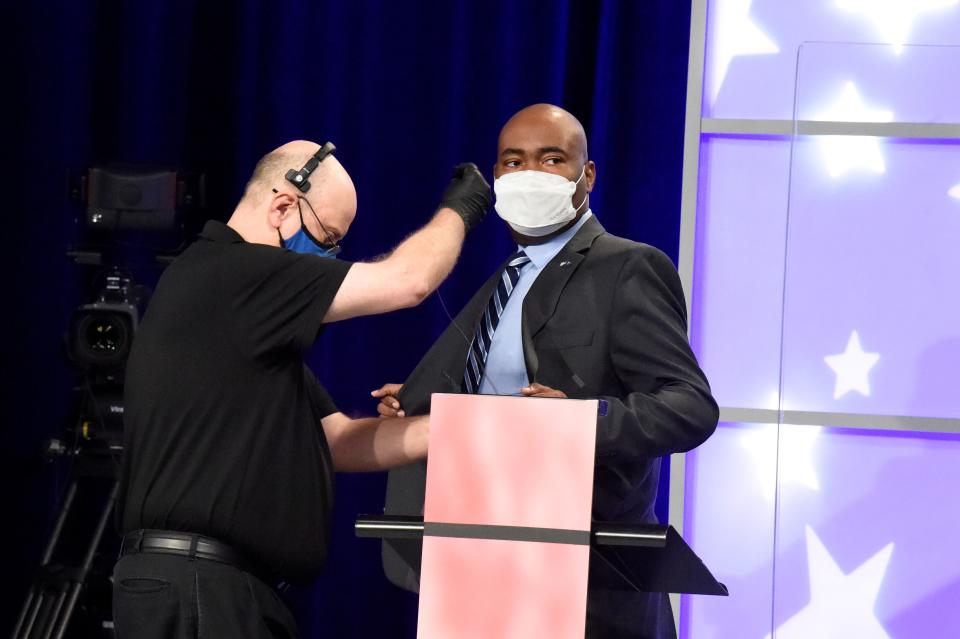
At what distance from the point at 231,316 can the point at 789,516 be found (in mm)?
1343

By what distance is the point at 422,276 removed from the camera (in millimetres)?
1960

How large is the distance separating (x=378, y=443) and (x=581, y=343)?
0.48m

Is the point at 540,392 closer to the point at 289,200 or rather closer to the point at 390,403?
the point at 390,403

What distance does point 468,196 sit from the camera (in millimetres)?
2012

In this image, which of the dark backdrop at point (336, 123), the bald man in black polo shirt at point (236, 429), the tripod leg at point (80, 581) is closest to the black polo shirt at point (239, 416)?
the bald man in black polo shirt at point (236, 429)

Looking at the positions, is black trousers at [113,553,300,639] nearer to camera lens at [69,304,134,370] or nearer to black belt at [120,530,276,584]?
black belt at [120,530,276,584]

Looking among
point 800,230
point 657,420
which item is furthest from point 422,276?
point 800,230

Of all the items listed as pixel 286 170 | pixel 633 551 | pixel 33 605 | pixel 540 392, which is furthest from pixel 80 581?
pixel 633 551

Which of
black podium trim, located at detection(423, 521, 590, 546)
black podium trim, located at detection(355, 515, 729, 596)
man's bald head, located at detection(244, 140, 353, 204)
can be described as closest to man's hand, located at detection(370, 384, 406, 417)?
man's bald head, located at detection(244, 140, 353, 204)

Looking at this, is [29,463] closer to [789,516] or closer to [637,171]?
[637,171]

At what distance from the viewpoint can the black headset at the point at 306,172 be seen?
205 cm

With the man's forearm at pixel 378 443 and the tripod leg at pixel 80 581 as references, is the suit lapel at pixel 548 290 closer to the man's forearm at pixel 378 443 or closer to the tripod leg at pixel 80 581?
the man's forearm at pixel 378 443

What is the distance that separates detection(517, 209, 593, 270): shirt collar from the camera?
6.79ft

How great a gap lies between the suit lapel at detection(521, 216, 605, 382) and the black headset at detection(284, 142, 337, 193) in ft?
1.39
